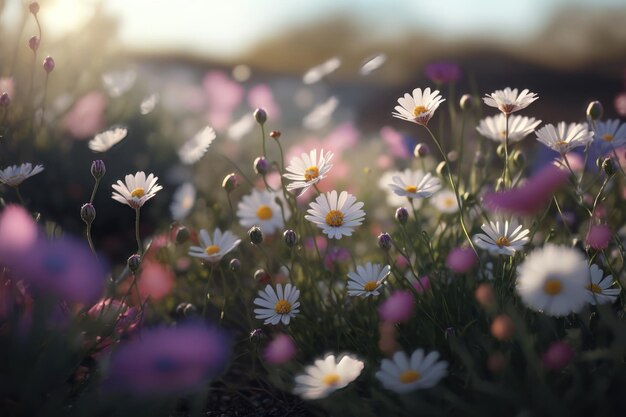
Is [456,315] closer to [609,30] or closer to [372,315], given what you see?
[372,315]

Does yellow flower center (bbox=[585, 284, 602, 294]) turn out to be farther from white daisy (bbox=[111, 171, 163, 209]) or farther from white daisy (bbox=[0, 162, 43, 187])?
white daisy (bbox=[0, 162, 43, 187])

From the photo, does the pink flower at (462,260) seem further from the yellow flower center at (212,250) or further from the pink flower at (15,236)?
the pink flower at (15,236)

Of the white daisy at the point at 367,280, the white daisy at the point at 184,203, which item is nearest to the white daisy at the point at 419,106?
the white daisy at the point at 367,280

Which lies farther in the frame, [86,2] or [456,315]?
[86,2]

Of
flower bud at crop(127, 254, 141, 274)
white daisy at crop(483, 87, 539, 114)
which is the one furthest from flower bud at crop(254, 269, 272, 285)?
white daisy at crop(483, 87, 539, 114)

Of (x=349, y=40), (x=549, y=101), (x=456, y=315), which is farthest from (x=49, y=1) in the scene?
(x=349, y=40)
